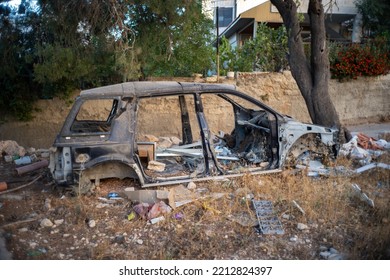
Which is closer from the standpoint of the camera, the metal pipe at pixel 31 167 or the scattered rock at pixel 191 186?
the scattered rock at pixel 191 186

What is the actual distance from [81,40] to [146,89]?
3156mm

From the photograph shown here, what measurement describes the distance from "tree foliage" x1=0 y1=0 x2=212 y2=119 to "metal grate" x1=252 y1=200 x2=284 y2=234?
12.8 ft

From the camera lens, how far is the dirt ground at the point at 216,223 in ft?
12.0

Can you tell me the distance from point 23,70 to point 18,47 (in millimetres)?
775

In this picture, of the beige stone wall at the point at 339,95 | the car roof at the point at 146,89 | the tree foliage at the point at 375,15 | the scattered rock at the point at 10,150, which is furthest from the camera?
the tree foliage at the point at 375,15

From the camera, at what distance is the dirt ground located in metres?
3.65

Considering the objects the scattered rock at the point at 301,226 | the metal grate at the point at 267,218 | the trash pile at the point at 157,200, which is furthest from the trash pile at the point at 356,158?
the trash pile at the point at 157,200

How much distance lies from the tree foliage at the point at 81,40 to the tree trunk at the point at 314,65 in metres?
2.07

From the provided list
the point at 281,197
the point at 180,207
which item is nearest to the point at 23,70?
the point at 180,207

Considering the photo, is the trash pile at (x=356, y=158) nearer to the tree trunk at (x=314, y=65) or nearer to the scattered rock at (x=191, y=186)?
the tree trunk at (x=314, y=65)

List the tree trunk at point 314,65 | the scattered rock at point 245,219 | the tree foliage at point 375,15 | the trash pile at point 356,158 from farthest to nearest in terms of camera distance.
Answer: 1. the tree foliage at point 375,15
2. the tree trunk at point 314,65
3. the trash pile at point 356,158
4. the scattered rock at point 245,219

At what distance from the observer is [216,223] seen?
167 inches

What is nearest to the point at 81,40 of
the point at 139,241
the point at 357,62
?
the point at 139,241

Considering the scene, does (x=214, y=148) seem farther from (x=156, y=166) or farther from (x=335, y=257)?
(x=335, y=257)
